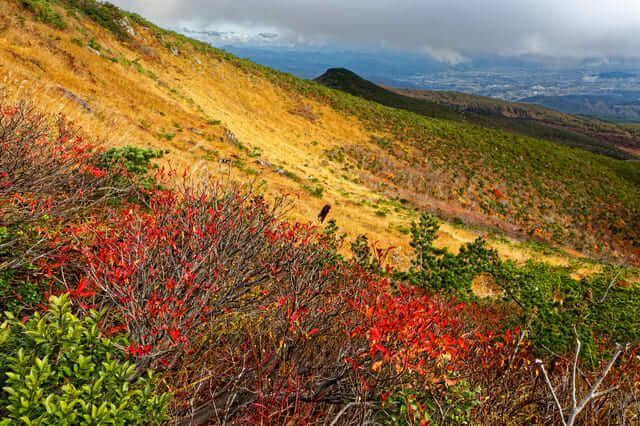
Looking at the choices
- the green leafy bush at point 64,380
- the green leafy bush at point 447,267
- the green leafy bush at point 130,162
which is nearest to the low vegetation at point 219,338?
the green leafy bush at point 64,380

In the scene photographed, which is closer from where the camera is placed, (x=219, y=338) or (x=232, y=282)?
(x=219, y=338)

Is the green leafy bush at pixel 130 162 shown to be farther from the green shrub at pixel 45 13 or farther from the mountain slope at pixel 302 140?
the green shrub at pixel 45 13

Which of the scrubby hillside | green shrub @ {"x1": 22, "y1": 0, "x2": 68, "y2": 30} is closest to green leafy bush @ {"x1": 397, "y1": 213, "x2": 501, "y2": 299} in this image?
the scrubby hillside

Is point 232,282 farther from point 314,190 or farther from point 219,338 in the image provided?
point 314,190

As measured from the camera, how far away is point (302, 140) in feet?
103

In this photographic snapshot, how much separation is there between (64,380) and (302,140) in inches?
1184

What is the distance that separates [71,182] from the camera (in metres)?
6.35

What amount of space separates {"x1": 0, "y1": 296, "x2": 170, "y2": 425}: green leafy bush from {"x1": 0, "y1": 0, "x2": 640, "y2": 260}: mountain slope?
16.5ft

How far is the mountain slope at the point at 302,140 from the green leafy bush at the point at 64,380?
502 centimetres

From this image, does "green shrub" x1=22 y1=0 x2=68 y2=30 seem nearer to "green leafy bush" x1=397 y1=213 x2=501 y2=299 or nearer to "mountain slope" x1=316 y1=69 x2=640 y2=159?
"green leafy bush" x1=397 y1=213 x2=501 y2=299

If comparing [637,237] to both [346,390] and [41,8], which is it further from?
[41,8]

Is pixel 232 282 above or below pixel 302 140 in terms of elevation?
below

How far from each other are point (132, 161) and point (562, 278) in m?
16.1

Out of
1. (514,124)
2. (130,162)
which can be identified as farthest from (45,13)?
(514,124)
